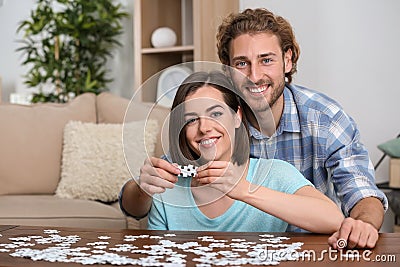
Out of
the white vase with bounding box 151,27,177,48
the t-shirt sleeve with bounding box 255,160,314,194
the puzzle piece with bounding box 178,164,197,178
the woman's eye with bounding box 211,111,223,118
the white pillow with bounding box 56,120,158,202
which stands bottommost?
the white pillow with bounding box 56,120,158,202

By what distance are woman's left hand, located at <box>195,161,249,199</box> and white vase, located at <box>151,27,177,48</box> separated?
313 centimetres

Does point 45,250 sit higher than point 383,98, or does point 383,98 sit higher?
point 383,98

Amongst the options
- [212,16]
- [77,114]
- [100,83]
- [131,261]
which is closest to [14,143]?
[77,114]

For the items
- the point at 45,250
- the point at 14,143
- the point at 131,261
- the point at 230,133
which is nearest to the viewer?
the point at 131,261

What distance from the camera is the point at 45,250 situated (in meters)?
1.32

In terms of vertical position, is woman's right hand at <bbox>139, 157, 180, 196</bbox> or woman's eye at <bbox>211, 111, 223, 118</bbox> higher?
woman's eye at <bbox>211, 111, 223, 118</bbox>

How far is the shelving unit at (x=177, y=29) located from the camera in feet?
13.6

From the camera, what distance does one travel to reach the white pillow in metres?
3.25

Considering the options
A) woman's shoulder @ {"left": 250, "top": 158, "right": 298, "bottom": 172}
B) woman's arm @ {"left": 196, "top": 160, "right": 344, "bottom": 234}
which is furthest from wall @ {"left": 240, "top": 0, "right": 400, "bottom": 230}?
woman's arm @ {"left": 196, "top": 160, "right": 344, "bottom": 234}

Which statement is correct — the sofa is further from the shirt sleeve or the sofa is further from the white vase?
the shirt sleeve

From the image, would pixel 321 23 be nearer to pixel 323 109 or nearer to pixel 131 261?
pixel 323 109

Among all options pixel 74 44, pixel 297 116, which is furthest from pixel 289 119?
pixel 74 44

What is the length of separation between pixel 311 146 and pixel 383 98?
155 cm

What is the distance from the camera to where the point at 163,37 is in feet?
14.7
